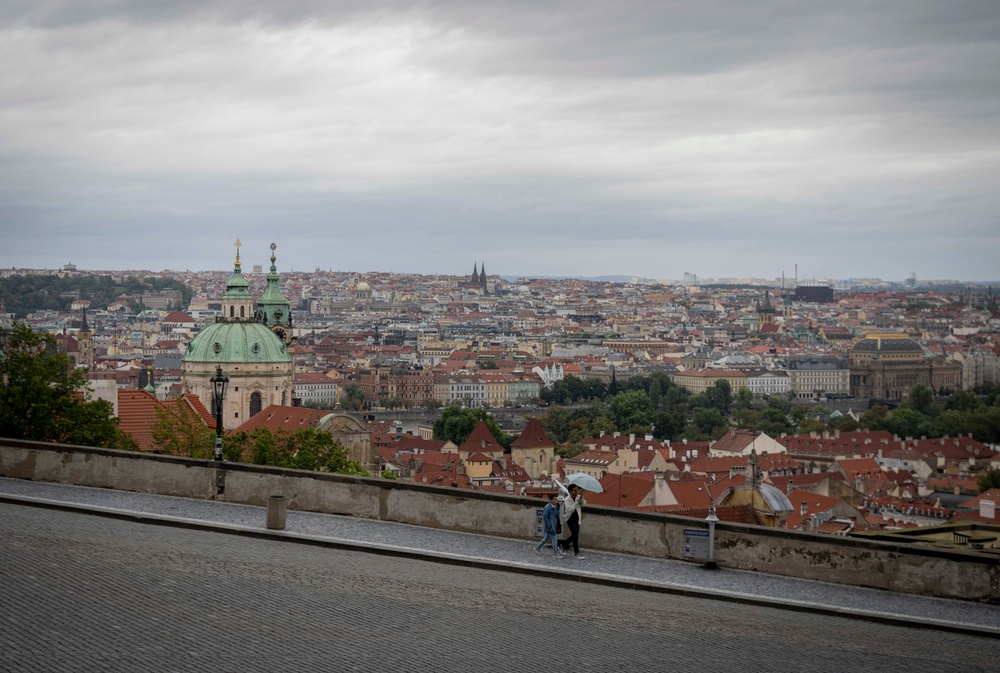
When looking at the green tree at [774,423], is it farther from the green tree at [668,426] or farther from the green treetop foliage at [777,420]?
the green tree at [668,426]

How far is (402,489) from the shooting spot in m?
11.4

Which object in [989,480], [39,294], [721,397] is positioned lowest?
[989,480]

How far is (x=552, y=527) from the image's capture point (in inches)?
409

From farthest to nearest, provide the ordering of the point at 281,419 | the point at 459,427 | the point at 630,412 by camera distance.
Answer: the point at 630,412
the point at 459,427
the point at 281,419

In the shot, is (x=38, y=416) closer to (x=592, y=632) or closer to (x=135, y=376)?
(x=592, y=632)

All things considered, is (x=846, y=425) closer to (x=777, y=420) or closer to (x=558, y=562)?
(x=777, y=420)

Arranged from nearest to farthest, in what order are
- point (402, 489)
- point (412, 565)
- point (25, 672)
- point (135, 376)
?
point (25, 672)
point (412, 565)
point (402, 489)
point (135, 376)

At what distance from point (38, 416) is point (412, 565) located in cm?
821

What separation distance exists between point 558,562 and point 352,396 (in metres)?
100.0

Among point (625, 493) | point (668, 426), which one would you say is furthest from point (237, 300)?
point (668, 426)

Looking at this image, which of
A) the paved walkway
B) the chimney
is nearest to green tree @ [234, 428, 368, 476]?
the paved walkway

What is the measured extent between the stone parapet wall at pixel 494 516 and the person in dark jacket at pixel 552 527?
432mm

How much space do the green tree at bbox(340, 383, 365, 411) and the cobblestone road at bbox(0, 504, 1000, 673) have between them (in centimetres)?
9551

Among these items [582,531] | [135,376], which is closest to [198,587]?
[582,531]
